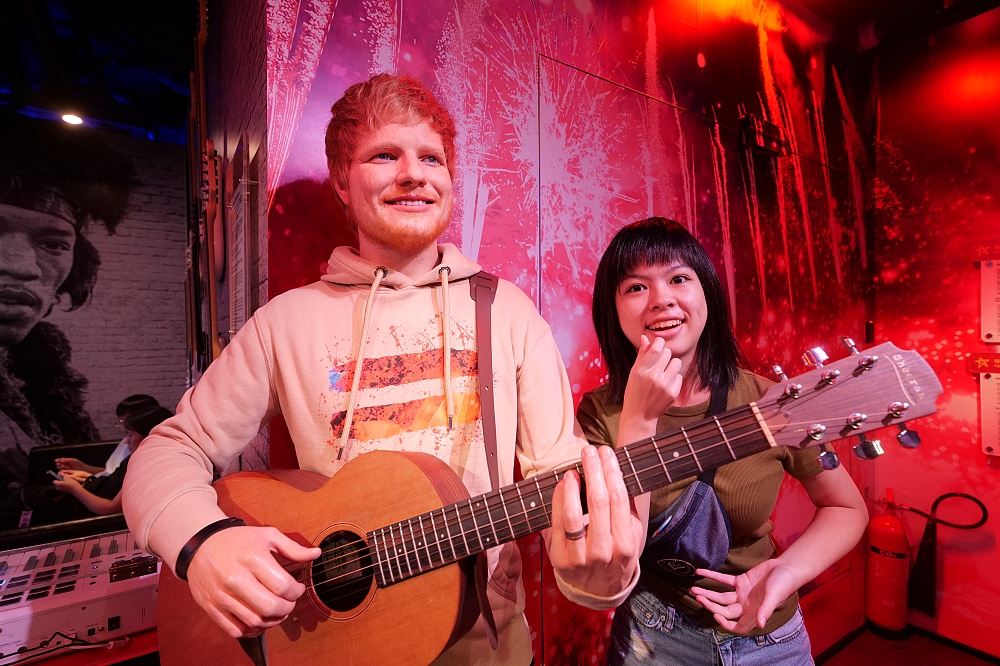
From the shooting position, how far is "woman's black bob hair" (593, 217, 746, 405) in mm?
1417

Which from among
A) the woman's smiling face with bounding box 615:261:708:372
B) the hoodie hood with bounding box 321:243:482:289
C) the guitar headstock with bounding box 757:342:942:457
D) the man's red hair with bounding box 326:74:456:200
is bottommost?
the guitar headstock with bounding box 757:342:942:457

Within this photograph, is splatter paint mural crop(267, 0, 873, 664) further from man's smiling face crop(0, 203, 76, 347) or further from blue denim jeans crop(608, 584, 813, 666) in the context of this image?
man's smiling face crop(0, 203, 76, 347)

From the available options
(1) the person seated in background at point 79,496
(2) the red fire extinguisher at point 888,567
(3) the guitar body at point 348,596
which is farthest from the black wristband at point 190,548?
(2) the red fire extinguisher at point 888,567

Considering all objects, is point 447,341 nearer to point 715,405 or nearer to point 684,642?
point 715,405

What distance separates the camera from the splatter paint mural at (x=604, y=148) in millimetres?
1530

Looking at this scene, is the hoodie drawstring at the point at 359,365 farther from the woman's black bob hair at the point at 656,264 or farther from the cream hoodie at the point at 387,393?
the woman's black bob hair at the point at 656,264

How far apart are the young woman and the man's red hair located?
72cm

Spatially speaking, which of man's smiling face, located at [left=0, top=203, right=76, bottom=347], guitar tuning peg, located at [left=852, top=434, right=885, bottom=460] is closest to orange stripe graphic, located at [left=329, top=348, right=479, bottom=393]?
guitar tuning peg, located at [left=852, top=434, right=885, bottom=460]

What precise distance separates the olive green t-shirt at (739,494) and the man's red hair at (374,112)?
1036mm

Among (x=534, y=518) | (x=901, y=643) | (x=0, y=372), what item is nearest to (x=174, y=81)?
(x=0, y=372)

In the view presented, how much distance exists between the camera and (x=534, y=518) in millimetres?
956

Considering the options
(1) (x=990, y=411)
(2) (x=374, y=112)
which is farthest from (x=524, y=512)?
(1) (x=990, y=411)

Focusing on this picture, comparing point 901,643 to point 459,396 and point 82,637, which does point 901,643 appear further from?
point 82,637

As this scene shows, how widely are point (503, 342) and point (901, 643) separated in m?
3.81
